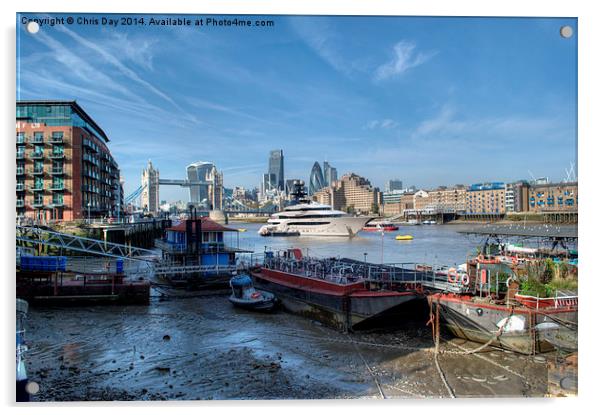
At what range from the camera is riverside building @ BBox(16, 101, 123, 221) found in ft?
18.1

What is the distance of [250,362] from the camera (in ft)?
18.7

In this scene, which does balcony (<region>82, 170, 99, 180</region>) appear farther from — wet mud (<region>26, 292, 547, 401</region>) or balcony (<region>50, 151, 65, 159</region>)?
wet mud (<region>26, 292, 547, 401</region>)

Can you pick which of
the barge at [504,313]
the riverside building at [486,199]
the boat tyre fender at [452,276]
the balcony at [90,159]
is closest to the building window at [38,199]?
the balcony at [90,159]

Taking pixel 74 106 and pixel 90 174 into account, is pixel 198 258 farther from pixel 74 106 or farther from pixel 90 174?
pixel 74 106

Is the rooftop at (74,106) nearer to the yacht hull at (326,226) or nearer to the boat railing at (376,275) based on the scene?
the boat railing at (376,275)

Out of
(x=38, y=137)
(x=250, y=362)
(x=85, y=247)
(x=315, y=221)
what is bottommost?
(x=250, y=362)

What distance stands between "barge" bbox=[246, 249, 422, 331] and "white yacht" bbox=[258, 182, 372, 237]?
18.7 m

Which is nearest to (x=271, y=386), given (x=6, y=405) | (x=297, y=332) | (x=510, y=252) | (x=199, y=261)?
(x=297, y=332)

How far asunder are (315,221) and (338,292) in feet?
71.2

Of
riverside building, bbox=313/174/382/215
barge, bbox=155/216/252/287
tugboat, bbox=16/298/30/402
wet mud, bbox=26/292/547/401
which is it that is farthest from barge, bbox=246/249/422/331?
riverside building, bbox=313/174/382/215

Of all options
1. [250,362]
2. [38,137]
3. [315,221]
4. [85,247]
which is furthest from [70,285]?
[315,221]

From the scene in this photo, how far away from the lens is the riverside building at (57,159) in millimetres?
5520
